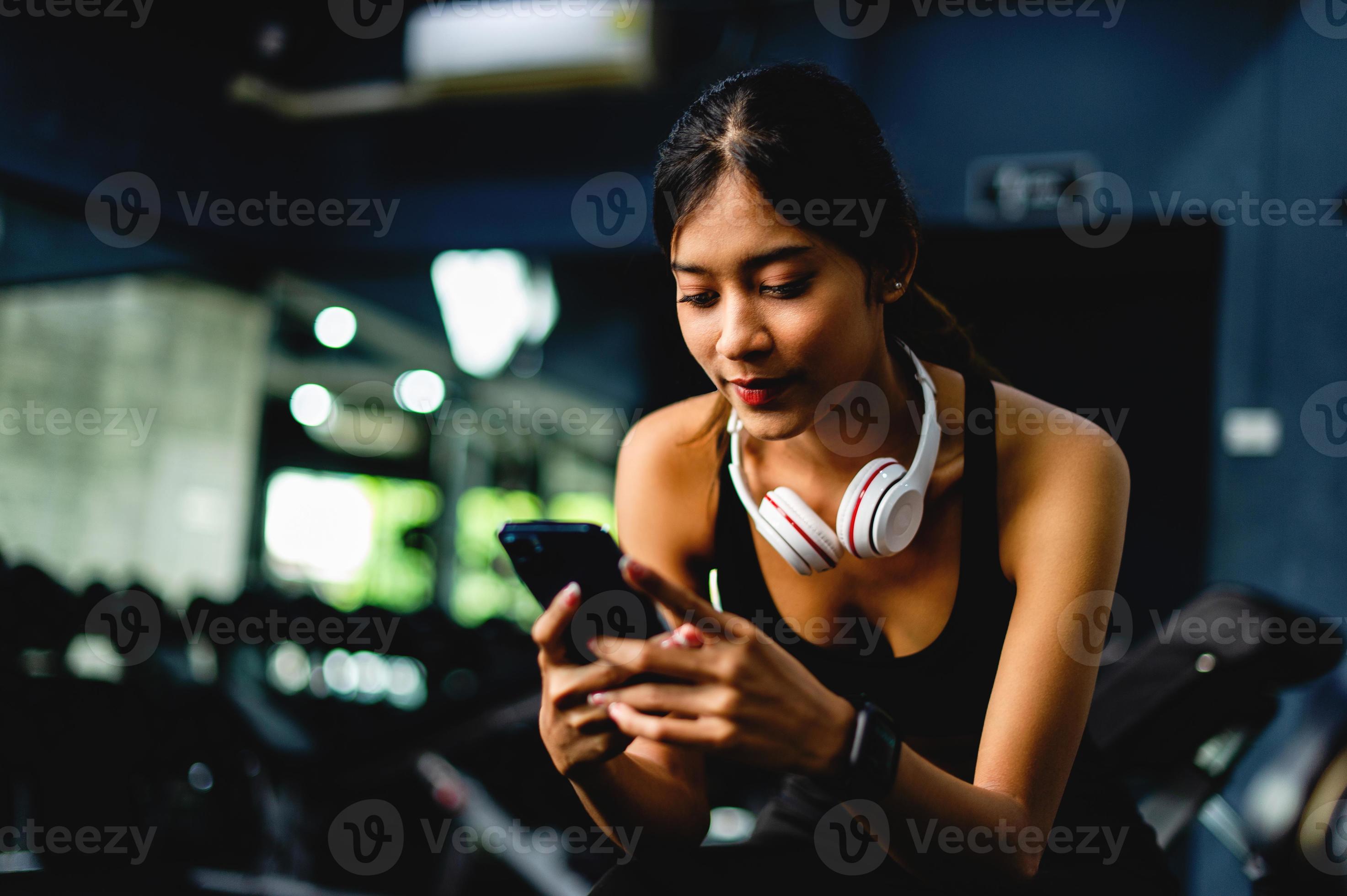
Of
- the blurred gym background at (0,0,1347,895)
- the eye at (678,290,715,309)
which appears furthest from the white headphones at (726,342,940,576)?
the blurred gym background at (0,0,1347,895)

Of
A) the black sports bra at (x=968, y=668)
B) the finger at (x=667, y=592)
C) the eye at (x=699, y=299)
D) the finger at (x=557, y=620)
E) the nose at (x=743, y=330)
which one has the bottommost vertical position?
the black sports bra at (x=968, y=668)

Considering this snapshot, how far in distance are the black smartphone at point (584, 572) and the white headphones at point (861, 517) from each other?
0.23m

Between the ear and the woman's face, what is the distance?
0.08 meters

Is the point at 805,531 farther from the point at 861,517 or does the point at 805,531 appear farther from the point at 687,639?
the point at 687,639

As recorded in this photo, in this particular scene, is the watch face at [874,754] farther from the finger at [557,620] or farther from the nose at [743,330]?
the nose at [743,330]

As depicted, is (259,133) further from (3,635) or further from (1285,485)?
(1285,485)

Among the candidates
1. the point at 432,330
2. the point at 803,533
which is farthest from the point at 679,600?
the point at 432,330

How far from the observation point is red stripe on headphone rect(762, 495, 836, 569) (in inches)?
41.7

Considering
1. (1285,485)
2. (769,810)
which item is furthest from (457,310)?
(769,810)

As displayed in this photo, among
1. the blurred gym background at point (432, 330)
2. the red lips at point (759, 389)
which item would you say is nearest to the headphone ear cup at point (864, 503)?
the red lips at point (759, 389)

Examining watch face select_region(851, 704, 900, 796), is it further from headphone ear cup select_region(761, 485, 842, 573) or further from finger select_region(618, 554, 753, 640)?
headphone ear cup select_region(761, 485, 842, 573)

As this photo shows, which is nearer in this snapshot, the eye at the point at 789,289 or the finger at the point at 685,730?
the finger at the point at 685,730

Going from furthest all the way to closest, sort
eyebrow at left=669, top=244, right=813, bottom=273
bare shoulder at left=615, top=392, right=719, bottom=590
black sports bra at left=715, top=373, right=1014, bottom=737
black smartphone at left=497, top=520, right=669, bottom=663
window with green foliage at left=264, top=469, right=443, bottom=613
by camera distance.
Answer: window with green foliage at left=264, top=469, right=443, bottom=613, bare shoulder at left=615, top=392, right=719, bottom=590, black sports bra at left=715, top=373, right=1014, bottom=737, eyebrow at left=669, top=244, right=813, bottom=273, black smartphone at left=497, top=520, right=669, bottom=663

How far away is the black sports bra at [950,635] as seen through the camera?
1116 millimetres
